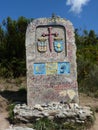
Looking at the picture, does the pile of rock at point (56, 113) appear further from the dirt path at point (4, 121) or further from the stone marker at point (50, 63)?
the stone marker at point (50, 63)

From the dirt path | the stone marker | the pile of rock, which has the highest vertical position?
the stone marker

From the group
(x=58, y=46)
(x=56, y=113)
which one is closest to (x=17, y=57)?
(x=58, y=46)

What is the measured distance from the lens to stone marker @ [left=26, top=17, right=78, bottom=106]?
420 inches

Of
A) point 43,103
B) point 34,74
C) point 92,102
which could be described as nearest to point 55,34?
point 34,74

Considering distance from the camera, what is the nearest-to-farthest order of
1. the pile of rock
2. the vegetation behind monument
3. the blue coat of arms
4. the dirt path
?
1. the dirt path
2. the pile of rock
3. the blue coat of arms
4. the vegetation behind monument

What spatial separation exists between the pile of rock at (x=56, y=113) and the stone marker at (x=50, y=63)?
0.67 metres

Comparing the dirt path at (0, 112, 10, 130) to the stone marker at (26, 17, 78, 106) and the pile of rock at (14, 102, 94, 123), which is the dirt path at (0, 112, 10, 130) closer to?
the pile of rock at (14, 102, 94, 123)

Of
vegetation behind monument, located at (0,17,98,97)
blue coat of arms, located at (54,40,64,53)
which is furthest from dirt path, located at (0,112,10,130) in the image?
vegetation behind monument, located at (0,17,98,97)

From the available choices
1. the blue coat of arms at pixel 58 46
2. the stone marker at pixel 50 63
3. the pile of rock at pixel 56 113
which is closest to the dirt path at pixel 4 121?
the pile of rock at pixel 56 113

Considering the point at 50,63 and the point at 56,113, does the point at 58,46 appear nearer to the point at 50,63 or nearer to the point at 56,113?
the point at 50,63

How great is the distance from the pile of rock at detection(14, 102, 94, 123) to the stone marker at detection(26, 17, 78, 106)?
0.67 metres

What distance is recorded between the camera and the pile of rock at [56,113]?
959cm

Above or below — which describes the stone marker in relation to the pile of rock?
above

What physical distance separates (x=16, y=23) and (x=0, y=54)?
6.09 feet
